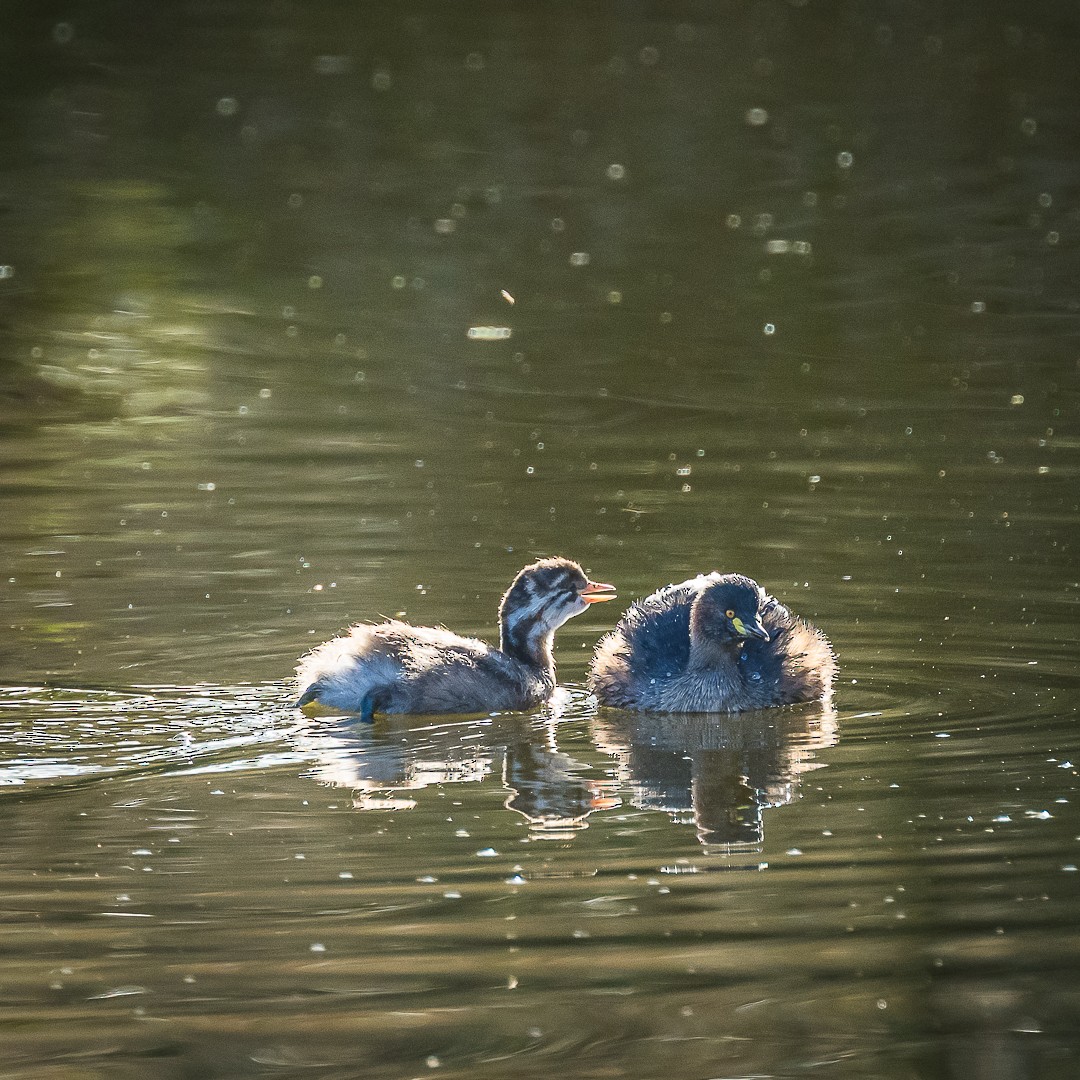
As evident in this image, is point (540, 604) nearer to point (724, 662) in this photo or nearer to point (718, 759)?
point (724, 662)

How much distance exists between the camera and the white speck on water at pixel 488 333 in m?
15.5

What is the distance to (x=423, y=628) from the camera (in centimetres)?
852

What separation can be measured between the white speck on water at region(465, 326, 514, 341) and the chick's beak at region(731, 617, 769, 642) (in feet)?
23.9

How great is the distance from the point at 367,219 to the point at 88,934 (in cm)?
1466

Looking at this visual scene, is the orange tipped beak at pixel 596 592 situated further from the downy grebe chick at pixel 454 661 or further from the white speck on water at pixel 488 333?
the white speck on water at pixel 488 333

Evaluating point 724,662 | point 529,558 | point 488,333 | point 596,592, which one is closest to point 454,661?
point 596,592

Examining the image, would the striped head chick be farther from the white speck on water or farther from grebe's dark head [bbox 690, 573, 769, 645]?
the white speck on water

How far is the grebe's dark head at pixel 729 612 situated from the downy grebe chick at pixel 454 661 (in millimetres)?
393

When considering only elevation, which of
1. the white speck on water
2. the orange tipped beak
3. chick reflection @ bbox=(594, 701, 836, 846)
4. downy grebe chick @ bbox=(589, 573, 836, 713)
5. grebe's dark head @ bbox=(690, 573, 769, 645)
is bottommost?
chick reflection @ bbox=(594, 701, 836, 846)

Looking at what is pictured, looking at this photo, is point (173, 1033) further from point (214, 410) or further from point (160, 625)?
point (214, 410)

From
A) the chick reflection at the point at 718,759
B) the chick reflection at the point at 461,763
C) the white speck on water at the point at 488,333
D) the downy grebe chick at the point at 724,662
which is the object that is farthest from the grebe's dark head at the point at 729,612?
the white speck on water at the point at 488,333

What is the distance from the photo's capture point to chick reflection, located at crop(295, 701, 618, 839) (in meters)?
6.99

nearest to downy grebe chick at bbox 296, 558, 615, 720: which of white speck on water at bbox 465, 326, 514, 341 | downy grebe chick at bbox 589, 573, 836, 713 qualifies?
downy grebe chick at bbox 589, 573, 836, 713

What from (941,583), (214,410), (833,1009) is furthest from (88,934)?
(214,410)
